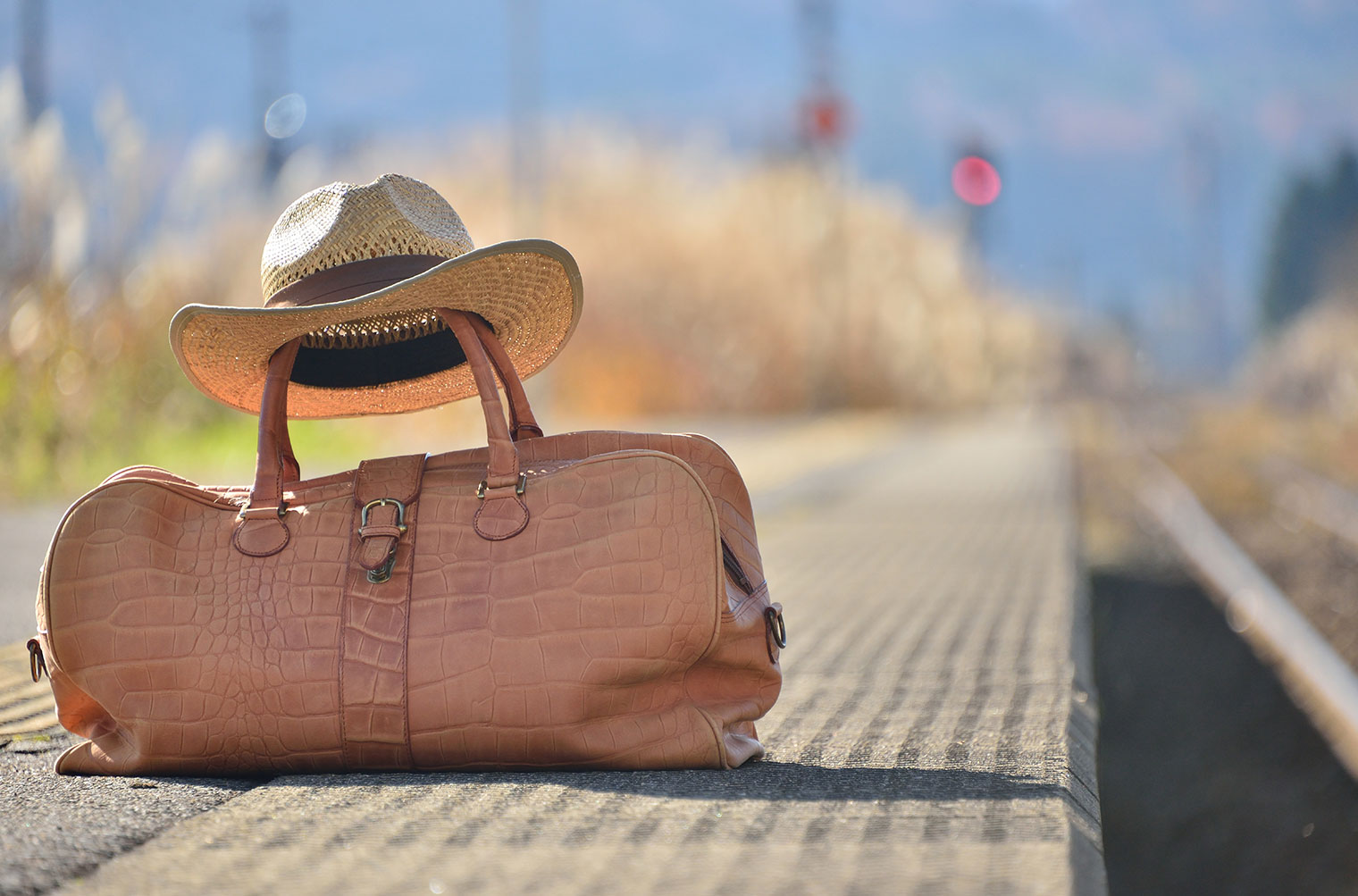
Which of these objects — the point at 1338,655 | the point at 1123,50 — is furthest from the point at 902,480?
the point at 1123,50

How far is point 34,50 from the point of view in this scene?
585 inches

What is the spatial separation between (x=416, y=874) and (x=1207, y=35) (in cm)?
15256

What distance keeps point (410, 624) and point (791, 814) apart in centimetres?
45

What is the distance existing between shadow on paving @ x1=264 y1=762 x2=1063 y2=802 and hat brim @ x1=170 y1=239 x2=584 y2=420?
487 millimetres

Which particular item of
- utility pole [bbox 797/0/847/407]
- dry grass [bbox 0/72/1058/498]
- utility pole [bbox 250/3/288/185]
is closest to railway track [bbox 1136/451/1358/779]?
dry grass [bbox 0/72/1058/498]

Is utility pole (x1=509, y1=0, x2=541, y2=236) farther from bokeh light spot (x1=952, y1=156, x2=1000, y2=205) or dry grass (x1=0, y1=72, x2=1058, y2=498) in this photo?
bokeh light spot (x1=952, y1=156, x2=1000, y2=205)

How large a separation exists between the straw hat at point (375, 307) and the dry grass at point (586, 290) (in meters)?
3.66

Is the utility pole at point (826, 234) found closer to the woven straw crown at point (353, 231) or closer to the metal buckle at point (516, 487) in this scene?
the woven straw crown at point (353, 231)

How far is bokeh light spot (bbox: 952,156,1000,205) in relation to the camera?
25.8 meters

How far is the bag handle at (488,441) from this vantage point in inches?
57.5

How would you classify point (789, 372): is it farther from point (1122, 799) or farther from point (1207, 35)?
point (1207, 35)

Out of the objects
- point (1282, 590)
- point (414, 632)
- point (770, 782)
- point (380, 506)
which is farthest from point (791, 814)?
point (1282, 590)

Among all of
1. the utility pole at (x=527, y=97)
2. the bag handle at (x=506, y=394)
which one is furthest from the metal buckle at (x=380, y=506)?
the utility pole at (x=527, y=97)

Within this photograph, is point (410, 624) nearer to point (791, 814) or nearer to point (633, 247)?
point (791, 814)
